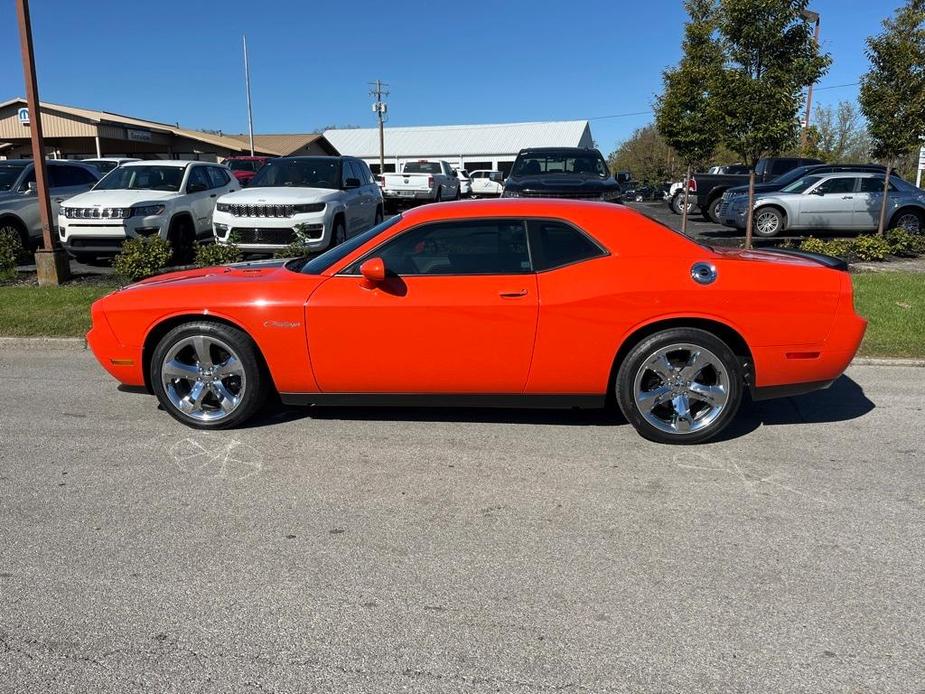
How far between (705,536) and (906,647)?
3.18ft

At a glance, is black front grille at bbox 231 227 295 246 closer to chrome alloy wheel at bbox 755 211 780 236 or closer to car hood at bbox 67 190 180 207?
car hood at bbox 67 190 180 207

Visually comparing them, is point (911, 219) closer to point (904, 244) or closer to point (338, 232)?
point (904, 244)

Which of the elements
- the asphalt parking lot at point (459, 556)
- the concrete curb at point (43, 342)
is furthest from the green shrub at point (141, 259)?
the asphalt parking lot at point (459, 556)

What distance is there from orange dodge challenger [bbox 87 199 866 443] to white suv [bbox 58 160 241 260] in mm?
7059

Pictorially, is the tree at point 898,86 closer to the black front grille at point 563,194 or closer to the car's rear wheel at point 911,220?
the car's rear wheel at point 911,220

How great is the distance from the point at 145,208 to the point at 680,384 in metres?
9.49

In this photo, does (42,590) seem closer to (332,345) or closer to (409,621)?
(409,621)

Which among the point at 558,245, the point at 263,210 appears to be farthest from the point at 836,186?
the point at 558,245

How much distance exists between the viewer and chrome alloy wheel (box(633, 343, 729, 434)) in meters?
4.55

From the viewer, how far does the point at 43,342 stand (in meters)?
7.60

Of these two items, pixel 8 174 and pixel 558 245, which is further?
pixel 8 174

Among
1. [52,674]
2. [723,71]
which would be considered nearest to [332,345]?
[52,674]

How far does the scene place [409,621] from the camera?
2820 millimetres

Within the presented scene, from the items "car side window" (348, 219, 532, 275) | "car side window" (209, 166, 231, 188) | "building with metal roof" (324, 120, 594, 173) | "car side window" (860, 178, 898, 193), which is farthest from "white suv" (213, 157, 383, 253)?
"building with metal roof" (324, 120, 594, 173)
